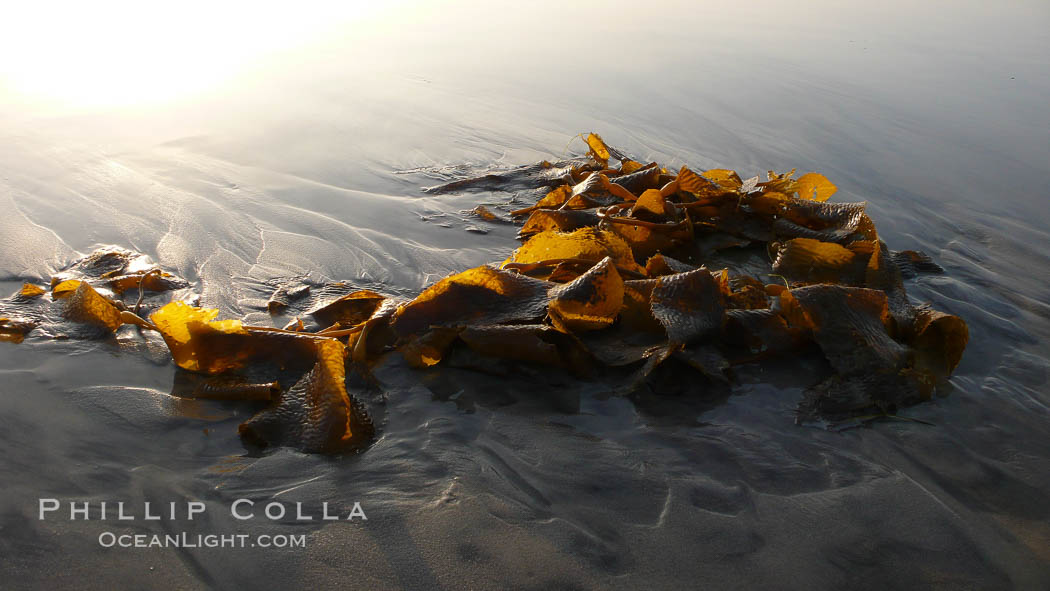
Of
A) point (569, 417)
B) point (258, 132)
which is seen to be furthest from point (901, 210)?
point (258, 132)

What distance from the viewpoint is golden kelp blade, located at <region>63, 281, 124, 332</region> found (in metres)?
1.77

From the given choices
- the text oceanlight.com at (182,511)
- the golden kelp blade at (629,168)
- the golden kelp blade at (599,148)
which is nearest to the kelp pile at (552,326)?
the text oceanlight.com at (182,511)

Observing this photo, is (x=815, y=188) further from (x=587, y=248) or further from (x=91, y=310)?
(x=91, y=310)

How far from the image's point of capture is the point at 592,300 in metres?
1.74

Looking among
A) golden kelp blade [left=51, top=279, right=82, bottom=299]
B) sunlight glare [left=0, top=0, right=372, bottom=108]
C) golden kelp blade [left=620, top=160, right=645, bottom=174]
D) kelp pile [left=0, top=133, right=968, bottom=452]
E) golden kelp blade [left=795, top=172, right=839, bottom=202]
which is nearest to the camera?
kelp pile [left=0, top=133, right=968, bottom=452]

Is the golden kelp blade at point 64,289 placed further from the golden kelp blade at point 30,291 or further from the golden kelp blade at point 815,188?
the golden kelp blade at point 815,188

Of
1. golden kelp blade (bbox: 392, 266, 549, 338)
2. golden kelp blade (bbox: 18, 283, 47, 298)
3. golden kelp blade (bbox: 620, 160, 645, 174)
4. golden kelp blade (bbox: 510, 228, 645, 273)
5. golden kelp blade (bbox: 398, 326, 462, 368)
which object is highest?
golden kelp blade (bbox: 620, 160, 645, 174)

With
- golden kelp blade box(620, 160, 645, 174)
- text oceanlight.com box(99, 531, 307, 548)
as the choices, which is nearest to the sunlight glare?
golden kelp blade box(620, 160, 645, 174)

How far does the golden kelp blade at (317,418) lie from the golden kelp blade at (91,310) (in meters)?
0.62

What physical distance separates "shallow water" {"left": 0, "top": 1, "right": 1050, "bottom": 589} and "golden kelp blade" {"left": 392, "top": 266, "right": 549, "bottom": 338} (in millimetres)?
139

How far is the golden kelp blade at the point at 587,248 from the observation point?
80.9 inches

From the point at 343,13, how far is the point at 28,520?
7909 mm

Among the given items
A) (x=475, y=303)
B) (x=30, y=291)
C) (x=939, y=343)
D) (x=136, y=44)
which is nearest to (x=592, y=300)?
(x=475, y=303)

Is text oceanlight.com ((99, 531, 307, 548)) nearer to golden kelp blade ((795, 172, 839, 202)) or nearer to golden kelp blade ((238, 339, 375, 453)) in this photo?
golden kelp blade ((238, 339, 375, 453))
